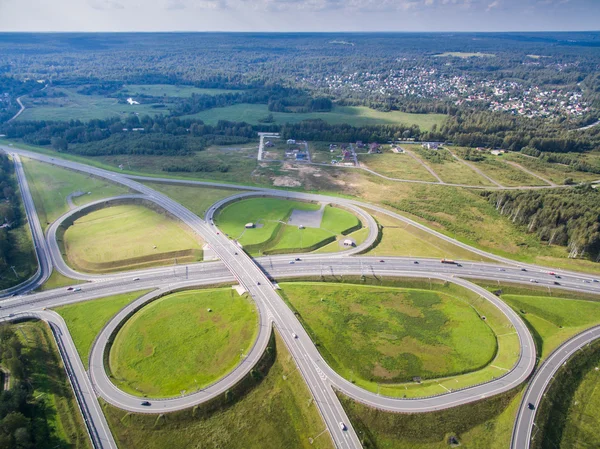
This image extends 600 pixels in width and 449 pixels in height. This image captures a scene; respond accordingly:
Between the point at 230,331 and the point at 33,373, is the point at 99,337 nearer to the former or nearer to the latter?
the point at 33,373

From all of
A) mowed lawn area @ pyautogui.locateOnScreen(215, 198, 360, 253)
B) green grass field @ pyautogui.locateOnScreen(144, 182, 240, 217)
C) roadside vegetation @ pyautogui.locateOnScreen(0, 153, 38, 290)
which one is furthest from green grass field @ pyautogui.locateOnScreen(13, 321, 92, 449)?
green grass field @ pyautogui.locateOnScreen(144, 182, 240, 217)

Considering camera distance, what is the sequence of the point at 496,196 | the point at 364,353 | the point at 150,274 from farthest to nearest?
the point at 496,196 < the point at 150,274 < the point at 364,353

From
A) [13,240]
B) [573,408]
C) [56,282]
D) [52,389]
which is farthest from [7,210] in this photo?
[573,408]

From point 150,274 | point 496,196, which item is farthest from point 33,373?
point 496,196

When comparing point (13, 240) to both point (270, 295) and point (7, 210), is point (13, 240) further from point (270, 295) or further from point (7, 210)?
point (270, 295)

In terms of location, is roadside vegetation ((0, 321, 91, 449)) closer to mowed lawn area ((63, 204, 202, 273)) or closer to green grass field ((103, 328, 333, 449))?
green grass field ((103, 328, 333, 449))

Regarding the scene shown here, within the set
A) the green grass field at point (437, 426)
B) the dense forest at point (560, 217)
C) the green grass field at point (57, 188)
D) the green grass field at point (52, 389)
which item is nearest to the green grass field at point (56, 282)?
the green grass field at point (52, 389)
